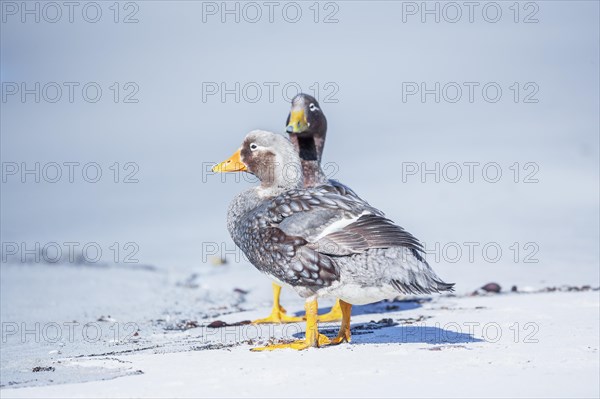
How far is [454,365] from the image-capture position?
20.5 ft

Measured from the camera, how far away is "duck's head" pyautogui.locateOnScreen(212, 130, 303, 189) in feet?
27.1

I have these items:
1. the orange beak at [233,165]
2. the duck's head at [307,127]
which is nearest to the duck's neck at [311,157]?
the duck's head at [307,127]

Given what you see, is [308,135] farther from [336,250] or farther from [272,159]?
[336,250]

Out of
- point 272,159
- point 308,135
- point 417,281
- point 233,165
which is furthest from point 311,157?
point 417,281

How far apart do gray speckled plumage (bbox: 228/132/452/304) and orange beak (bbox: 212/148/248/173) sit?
857mm

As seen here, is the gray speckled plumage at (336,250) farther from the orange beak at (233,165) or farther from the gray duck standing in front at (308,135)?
the gray duck standing in front at (308,135)

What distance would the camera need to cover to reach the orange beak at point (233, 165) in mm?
8492

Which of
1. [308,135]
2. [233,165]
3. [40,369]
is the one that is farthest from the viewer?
[308,135]

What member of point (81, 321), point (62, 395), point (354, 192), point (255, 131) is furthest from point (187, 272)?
point (62, 395)

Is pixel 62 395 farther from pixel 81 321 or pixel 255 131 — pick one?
pixel 81 321

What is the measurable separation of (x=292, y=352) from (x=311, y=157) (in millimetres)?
3717

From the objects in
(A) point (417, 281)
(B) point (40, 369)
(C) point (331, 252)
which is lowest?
(B) point (40, 369)

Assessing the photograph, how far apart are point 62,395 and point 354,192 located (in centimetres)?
457

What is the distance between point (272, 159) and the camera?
8.28m
